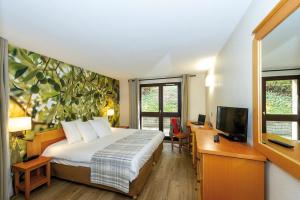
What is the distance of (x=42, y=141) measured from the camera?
2643mm

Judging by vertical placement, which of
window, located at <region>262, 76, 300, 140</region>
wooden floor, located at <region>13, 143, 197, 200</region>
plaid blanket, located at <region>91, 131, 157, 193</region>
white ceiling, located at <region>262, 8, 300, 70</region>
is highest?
white ceiling, located at <region>262, 8, 300, 70</region>

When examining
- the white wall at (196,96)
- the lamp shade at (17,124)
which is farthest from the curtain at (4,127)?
the white wall at (196,96)

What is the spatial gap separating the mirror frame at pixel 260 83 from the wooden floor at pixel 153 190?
4.71ft

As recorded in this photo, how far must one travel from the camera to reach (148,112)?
546 centimetres

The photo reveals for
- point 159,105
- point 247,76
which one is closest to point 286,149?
point 247,76

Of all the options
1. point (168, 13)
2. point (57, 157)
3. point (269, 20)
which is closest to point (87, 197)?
point (57, 157)

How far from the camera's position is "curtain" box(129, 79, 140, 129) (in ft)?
17.7

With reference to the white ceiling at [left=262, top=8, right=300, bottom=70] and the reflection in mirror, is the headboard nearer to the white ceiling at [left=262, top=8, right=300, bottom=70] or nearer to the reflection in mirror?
the reflection in mirror

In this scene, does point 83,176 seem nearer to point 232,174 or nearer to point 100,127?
point 100,127

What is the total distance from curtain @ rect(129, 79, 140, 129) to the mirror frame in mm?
4319

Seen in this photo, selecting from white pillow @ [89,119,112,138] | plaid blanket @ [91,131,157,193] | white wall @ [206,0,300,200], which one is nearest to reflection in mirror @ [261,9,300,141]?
white wall @ [206,0,300,200]

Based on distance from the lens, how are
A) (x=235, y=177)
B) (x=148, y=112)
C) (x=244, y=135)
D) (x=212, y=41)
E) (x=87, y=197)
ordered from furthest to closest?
→ 1. (x=148, y=112)
2. (x=212, y=41)
3. (x=87, y=197)
4. (x=244, y=135)
5. (x=235, y=177)

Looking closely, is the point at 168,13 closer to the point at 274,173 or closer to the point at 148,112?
the point at 274,173

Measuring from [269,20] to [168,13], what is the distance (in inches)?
37.5
